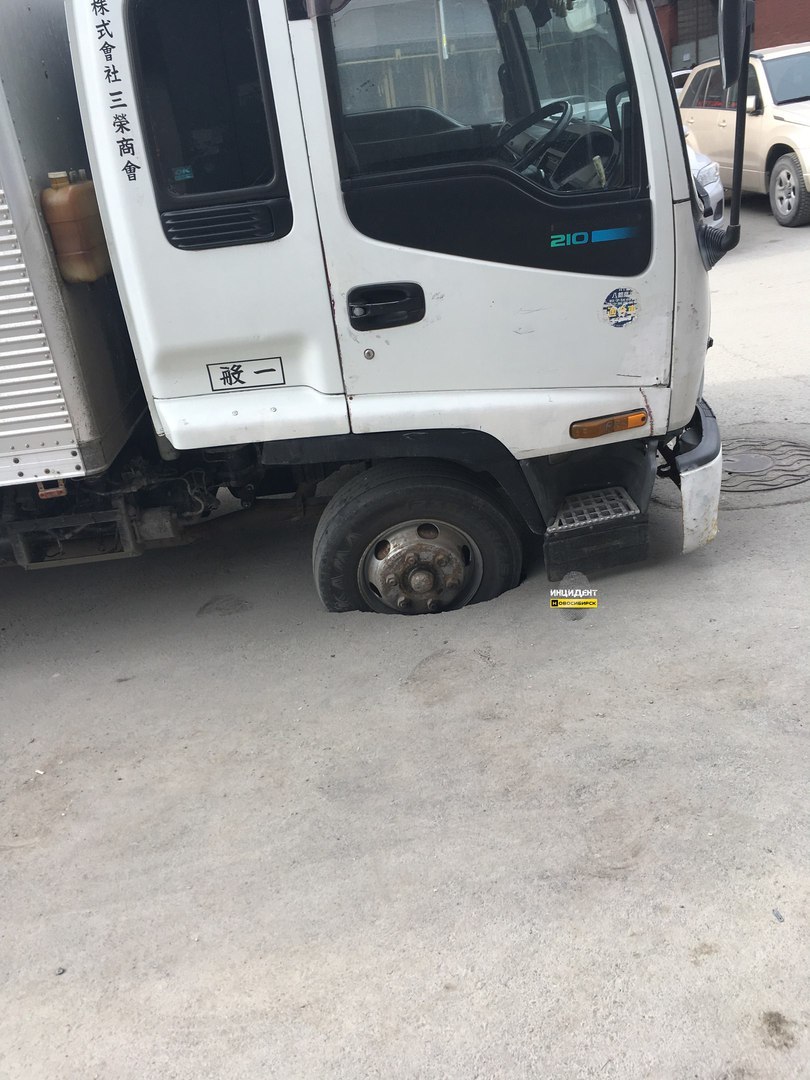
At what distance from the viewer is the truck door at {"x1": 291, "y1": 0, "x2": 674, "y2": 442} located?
313 cm

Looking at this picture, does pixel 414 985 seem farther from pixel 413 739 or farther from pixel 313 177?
pixel 313 177

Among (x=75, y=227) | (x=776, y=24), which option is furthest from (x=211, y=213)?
(x=776, y=24)

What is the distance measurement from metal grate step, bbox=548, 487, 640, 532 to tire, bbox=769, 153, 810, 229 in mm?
8096

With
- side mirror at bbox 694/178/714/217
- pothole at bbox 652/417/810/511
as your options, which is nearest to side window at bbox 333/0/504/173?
side mirror at bbox 694/178/714/217

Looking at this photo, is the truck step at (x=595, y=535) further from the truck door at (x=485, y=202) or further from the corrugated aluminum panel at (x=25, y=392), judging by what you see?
the corrugated aluminum panel at (x=25, y=392)

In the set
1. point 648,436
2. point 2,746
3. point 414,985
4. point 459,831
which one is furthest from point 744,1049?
point 2,746

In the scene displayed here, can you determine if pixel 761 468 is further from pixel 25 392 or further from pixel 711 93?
pixel 711 93

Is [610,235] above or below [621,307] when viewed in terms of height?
above

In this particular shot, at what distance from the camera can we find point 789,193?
34.8 feet

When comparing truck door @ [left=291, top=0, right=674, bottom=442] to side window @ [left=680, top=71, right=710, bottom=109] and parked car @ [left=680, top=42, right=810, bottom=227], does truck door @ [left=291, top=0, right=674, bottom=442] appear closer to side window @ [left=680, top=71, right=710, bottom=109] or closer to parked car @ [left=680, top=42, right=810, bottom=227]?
parked car @ [left=680, top=42, right=810, bottom=227]

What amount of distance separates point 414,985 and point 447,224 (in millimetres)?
2474

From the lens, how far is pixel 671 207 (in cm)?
336

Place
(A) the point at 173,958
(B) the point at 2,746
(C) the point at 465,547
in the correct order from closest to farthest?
(A) the point at 173,958 → (B) the point at 2,746 → (C) the point at 465,547

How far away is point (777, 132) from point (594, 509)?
8.74m
